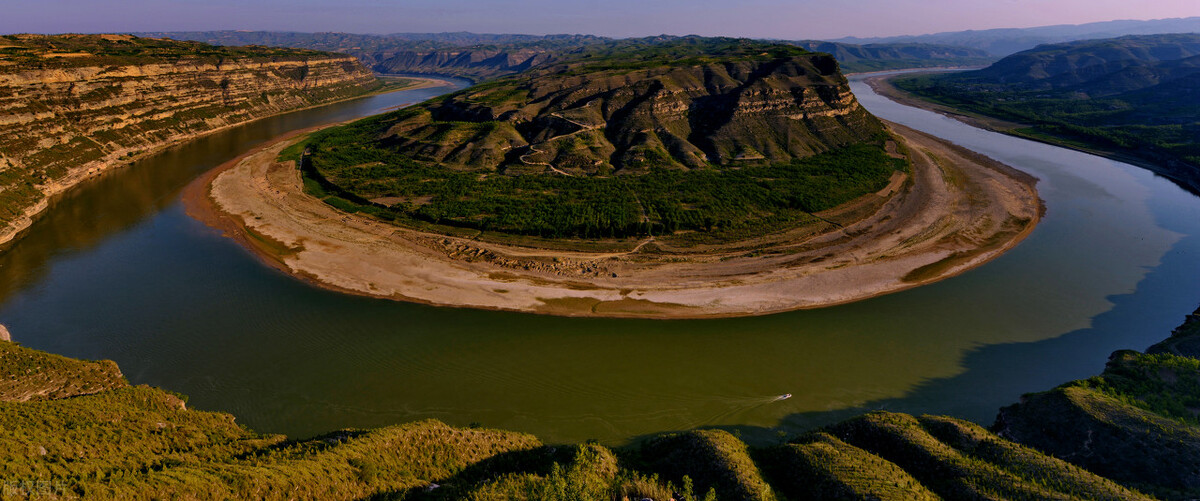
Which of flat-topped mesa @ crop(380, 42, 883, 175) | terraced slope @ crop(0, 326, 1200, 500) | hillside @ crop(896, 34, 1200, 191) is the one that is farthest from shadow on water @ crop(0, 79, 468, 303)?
hillside @ crop(896, 34, 1200, 191)

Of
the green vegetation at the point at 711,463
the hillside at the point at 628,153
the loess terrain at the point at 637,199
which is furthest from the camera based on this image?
the hillside at the point at 628,153

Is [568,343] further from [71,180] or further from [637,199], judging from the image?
[71,180]

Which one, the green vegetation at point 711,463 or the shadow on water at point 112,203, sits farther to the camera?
the shadow on water at point 112,203

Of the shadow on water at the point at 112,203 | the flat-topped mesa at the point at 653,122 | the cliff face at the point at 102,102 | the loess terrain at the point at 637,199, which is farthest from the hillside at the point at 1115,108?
the cliff face at the point at 102,102

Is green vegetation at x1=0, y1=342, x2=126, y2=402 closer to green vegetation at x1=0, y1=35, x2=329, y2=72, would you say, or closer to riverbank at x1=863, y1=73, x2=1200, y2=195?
green vegetation at x1=0, y1=35, x2=329, y2=72

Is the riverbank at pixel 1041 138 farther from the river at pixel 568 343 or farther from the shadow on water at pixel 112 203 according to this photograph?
the shadow on water at pixel 112 203

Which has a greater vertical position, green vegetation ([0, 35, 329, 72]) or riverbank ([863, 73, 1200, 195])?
green vegetation ([0, 35, 329, 72])
